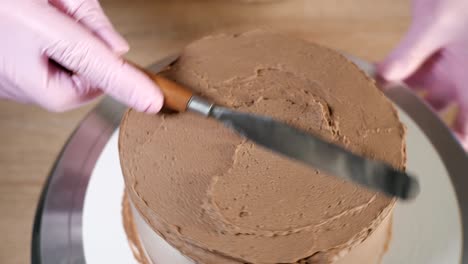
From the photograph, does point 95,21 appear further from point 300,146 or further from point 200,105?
point 300,146

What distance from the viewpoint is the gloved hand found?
1071 mm

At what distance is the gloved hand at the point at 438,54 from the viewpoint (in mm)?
1071

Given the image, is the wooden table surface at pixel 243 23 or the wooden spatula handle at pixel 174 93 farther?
the wooden table surface at pixel 243 23

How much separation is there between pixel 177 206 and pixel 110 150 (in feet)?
1.11

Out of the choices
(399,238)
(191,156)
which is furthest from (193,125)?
(399,238)

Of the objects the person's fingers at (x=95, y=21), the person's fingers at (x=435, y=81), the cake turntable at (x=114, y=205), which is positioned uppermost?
the person's fingers at (x=435, y=81)

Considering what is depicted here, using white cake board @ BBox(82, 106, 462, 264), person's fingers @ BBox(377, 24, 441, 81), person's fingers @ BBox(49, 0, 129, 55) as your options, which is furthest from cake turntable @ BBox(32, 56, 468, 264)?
person's fingers @ BBox(49, 0, 129, 55)

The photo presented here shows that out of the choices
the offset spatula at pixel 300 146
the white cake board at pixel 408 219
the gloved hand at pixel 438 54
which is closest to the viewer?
the offset spatula at pixel 300 146

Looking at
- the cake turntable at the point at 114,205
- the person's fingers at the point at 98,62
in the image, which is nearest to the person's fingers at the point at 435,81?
the cake turntable at the point at 114,205

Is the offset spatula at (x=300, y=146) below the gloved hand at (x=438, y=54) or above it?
below

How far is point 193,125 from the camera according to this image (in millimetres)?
834

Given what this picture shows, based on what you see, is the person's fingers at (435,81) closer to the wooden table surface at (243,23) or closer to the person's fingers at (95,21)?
the wooden table surface at (243,23)

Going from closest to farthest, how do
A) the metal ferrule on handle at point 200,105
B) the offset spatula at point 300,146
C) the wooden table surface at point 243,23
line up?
the offset spatula at point 300,146, the metal ferrule on handle at point 200,105, the wooden table surface at point 243,23

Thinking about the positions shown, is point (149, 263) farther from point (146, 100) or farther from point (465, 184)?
point (465, 184)
